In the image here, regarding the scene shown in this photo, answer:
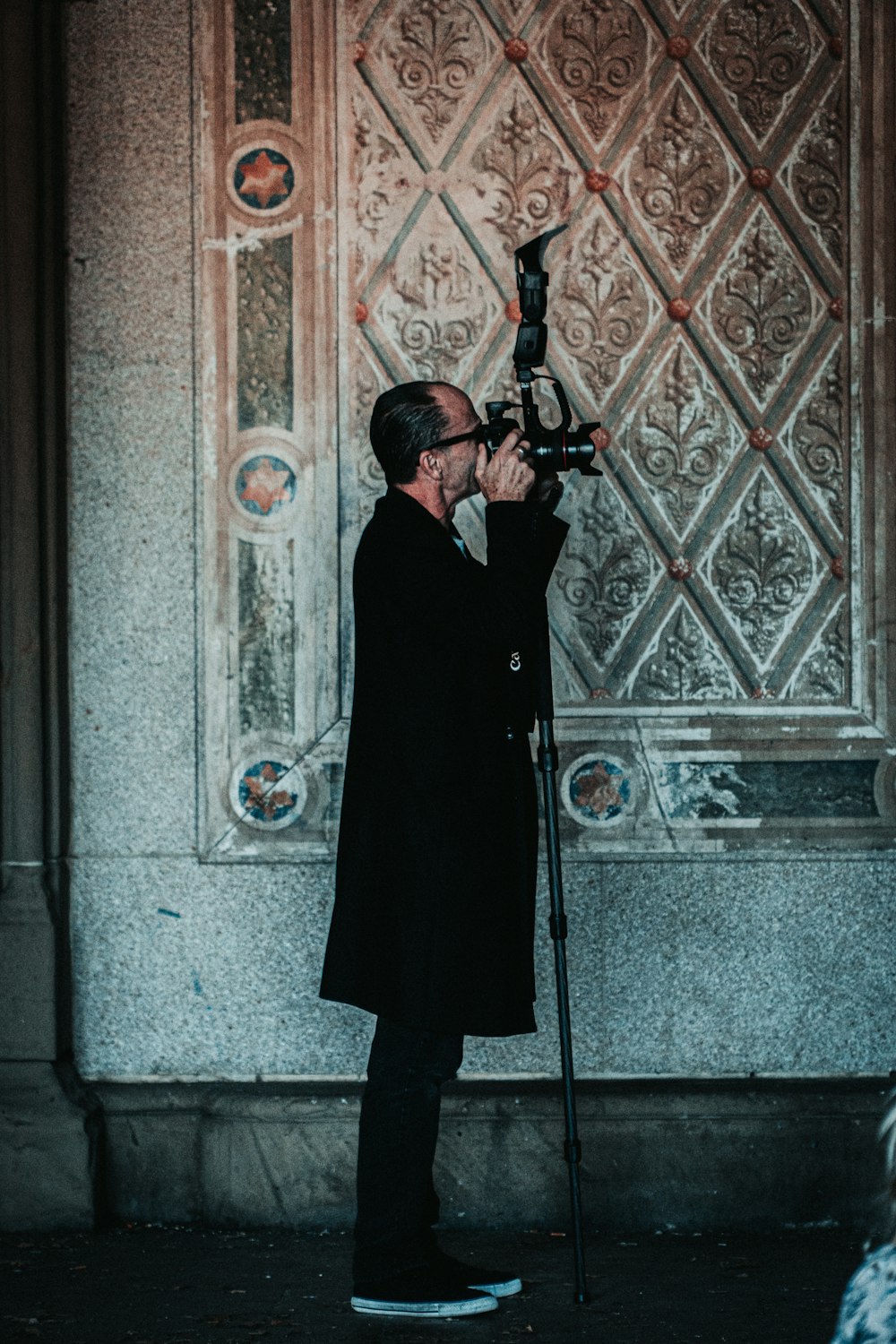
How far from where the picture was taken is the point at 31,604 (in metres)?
3.95

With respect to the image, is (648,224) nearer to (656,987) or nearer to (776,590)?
(776,590)

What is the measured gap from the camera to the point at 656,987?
3965 mm

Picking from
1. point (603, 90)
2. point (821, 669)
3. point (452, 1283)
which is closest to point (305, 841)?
point (452, 1283)

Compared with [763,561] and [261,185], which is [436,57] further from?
[763,561]

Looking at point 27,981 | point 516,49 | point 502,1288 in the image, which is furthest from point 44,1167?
point 516,49

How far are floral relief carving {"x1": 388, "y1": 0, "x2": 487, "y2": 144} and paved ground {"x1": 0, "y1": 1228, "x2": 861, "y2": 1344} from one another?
2.95 meters

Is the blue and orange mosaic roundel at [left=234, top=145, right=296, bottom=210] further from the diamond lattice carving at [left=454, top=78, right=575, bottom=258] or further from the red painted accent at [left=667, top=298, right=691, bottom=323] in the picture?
the red painted accent at [left=667, top=298, right=691, bottom=323]

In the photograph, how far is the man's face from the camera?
10.7 ft

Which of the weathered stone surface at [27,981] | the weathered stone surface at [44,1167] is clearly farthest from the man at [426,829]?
the weathered stone surface at [27,981]

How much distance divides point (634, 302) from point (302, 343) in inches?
36.1

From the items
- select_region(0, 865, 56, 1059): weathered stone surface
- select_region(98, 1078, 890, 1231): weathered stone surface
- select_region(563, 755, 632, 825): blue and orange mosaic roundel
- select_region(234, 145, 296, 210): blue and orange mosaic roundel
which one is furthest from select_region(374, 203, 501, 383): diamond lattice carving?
select_region(98, 1078, 890, 1231): weathered stone surface

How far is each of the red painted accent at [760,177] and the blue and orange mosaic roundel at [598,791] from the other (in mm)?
1627

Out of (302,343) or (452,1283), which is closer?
(452,1283)

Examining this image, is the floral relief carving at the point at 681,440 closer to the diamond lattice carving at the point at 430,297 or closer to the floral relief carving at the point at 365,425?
the diamond lattice carving at the point at 430,297
